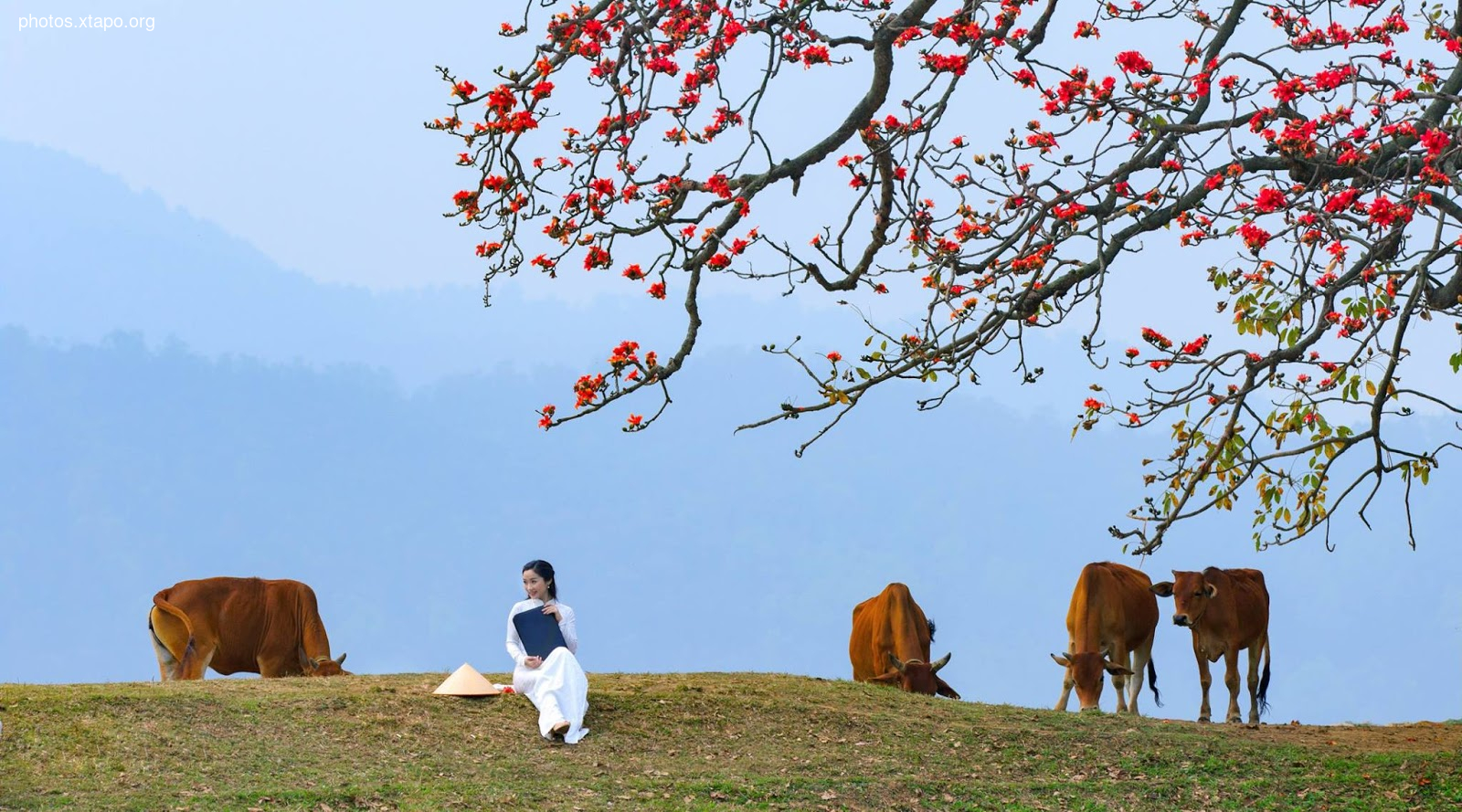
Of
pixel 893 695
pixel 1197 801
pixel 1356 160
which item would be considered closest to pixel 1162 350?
pixel 1356 160

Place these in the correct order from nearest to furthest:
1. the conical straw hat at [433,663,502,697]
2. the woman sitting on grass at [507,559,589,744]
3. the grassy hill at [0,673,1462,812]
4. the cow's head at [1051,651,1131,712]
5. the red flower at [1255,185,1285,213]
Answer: the red flower at [1255,185,1285,213]
the grassy hill at [0,673,1462,812]
the woman sitting on grass at [507,559,589,744]
the conical straw hat at [433,663,502,697]
the cow's head at [1051,651,1131,712]

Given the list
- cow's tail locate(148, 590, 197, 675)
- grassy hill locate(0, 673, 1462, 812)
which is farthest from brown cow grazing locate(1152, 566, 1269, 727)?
cow's tail locate(148, 590, 197, 675)

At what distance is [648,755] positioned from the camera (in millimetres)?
12867

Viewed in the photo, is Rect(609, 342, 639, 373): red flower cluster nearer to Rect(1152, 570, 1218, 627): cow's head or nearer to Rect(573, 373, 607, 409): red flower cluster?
Rect(573, 373, 607, 409): red flower cluster

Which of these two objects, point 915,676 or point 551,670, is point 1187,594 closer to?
point 915,676

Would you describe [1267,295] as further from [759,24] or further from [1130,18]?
[759,24]

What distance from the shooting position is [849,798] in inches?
473

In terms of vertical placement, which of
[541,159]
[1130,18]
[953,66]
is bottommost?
[541,159]

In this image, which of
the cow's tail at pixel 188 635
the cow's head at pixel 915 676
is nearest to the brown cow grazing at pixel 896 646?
the cow's head at pixel 915 676

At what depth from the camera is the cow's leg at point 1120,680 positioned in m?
17.3

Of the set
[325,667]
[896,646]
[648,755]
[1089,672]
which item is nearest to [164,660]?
[325,667]

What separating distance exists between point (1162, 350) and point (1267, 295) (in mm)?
3563

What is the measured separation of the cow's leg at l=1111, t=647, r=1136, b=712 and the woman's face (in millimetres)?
6986

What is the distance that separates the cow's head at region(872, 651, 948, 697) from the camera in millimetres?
16516
